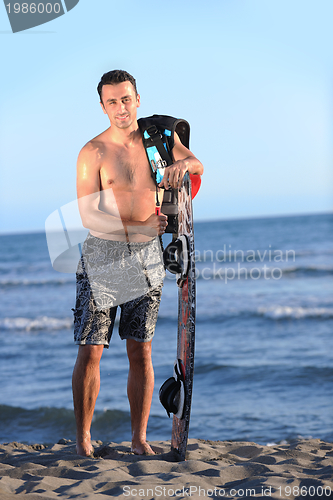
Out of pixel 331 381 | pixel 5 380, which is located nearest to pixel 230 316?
pixel 331 381

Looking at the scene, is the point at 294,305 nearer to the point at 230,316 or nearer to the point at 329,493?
the point at 230,316

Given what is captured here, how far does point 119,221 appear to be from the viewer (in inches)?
120

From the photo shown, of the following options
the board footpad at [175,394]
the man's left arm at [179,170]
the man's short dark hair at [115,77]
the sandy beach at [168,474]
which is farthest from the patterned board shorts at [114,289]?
the man's short dark hair at [115,77]

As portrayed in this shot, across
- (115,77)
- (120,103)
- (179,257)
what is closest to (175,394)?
(179,257)

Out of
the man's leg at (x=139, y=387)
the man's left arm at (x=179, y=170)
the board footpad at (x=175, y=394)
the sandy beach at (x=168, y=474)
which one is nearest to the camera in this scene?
the sandy beach at (x=168, y=474)

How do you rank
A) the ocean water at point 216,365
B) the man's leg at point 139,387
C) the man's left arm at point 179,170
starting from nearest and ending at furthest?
the man's left arm at point 179,170, the man's leg at point 139,387, the ocean water at point 216,365

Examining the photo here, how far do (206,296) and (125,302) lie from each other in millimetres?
10439

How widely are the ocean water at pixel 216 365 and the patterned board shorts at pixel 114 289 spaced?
1.81m

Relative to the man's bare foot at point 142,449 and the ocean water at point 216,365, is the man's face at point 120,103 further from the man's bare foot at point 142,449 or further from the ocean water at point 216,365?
the ocean water at point 216,365

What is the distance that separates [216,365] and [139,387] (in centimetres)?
360

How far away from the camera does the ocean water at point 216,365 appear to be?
4.68 m

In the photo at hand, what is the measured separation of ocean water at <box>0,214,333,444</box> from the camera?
4.68m

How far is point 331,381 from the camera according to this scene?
5781 mm

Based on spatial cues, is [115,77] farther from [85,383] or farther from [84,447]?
[84,447]
